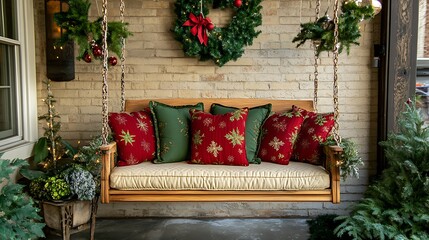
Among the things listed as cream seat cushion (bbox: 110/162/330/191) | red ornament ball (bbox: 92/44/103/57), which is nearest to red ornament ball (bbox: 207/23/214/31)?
red ornament ball (bbox: 92/44/103/57)

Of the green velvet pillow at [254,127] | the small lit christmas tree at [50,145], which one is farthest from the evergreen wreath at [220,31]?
the small lit christmas tree at [50,145]

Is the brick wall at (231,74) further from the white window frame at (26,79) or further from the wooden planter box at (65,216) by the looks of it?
the wooden planter box at (65,216)

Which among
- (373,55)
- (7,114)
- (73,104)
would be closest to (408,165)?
(373,55)

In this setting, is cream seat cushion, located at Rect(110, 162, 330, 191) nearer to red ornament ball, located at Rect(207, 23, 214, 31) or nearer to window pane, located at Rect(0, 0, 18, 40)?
red ornament ball, located at Rect(207, 23, 214, 31)

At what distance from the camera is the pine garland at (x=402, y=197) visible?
2578 mm

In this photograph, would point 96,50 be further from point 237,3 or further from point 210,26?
point 237,3

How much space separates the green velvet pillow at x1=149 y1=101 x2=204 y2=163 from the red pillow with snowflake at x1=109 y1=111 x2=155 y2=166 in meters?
0.07

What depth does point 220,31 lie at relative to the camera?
3330mm

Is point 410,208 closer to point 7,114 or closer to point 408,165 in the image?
point 408,165

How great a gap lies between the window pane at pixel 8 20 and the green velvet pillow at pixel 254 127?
5.72ft

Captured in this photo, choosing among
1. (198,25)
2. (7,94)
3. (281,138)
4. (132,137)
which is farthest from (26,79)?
(281,138)

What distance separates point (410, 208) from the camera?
2.60 metres

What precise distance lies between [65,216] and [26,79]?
1.29m

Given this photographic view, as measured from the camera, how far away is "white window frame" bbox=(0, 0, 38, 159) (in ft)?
10.3
